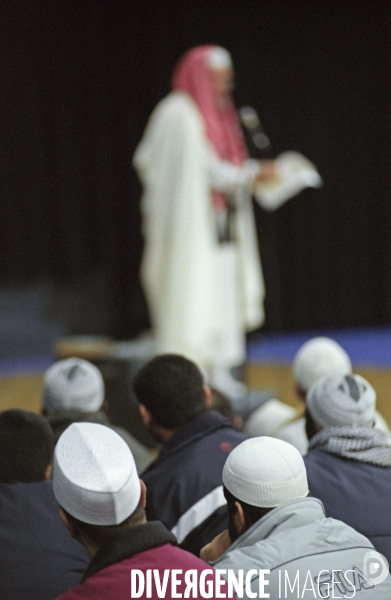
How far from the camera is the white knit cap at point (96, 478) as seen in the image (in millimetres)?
1407

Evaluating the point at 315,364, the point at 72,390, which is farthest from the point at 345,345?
the point at 72,390

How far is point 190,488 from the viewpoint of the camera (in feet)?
6.51

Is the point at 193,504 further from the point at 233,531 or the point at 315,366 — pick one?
the point at 315,366

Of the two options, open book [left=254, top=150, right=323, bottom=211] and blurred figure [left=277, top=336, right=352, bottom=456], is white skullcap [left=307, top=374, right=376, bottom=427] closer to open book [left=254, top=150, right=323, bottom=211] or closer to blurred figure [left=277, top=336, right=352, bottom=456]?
blurred figure [left=277, top=336, right=352, bottom=456]

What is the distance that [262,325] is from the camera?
7152 millimetres

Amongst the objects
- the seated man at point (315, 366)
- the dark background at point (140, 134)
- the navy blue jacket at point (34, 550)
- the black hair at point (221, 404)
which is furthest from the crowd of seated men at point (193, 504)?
the dark background at point (140, 134)

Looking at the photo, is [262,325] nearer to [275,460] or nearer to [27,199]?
[27,199]

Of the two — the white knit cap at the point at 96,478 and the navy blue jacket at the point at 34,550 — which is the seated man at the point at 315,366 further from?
the white knit cap at the point at 96,478

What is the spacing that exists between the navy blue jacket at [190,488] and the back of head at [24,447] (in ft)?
0.89

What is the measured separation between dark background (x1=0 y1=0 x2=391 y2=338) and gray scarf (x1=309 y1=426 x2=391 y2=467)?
4648 millimetres

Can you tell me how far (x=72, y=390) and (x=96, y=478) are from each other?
1142 mm

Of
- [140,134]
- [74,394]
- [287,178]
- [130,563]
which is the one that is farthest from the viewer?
[140,134]

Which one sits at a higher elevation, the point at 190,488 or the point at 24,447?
the point at 24,447

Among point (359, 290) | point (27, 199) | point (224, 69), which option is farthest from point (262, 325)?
point (224, 69)
